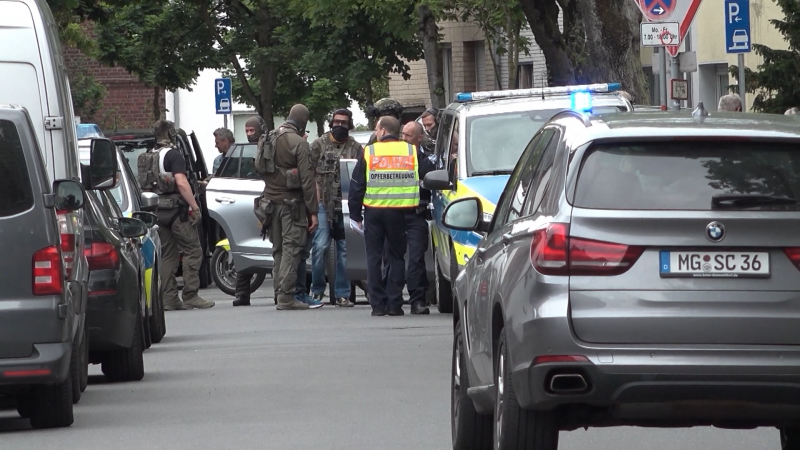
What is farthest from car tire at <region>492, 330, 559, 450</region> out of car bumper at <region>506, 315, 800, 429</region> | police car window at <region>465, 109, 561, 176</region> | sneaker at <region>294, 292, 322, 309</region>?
sneaker at <region>294, 292, 322, 309</region>

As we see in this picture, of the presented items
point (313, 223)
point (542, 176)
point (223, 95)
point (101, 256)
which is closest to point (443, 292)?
point (313, 223)

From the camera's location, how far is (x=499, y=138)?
1524 cm

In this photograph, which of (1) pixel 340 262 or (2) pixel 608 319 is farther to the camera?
(1) pixel 340 262

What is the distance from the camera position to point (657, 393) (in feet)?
21.0

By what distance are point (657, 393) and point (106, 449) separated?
3431 mm

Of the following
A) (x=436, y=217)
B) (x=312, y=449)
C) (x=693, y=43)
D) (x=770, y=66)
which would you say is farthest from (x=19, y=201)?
(x=693, y=43)

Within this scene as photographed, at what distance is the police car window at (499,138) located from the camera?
15.1m

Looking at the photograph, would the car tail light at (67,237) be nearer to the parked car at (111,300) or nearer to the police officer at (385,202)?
the parked car at (111,300)

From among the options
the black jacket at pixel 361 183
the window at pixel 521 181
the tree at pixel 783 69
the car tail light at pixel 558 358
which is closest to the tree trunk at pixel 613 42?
the tree at pixel 783 69

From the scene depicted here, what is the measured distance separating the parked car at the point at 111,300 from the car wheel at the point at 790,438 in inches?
189

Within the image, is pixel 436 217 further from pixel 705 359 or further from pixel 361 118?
pixel 361 118

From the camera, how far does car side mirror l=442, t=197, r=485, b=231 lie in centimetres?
823

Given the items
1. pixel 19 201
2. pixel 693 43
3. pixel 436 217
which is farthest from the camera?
pixel 693 43

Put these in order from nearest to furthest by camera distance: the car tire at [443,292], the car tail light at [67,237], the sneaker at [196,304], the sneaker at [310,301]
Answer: the car tail light at [67,237] < the car tire at [443,292] < the sneaker at [310,301] < the sneaker at [196,304]
